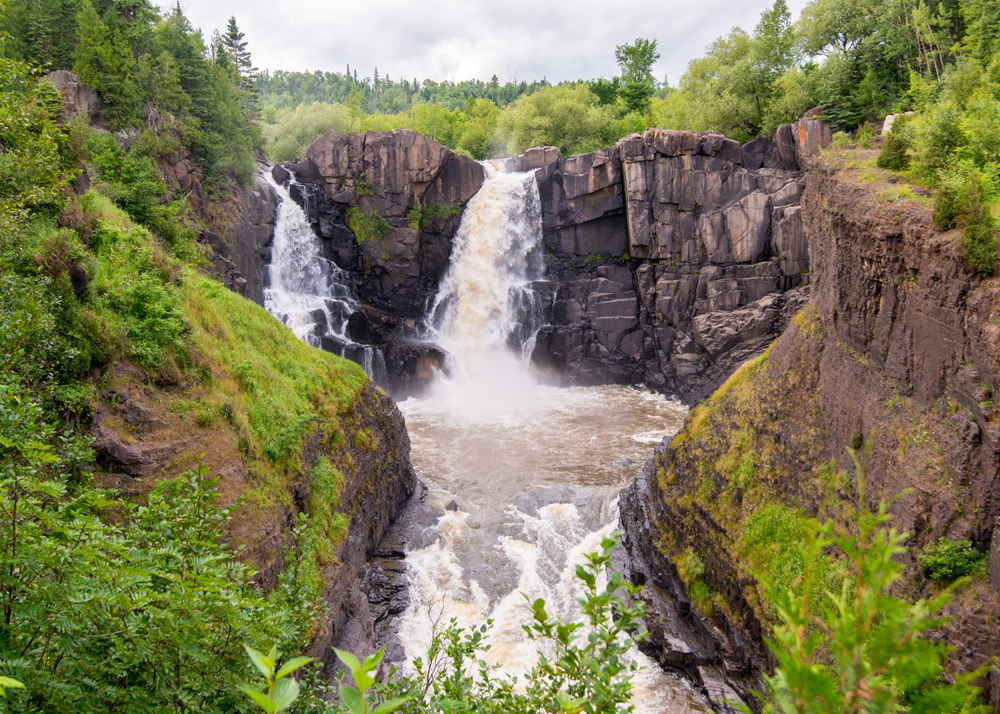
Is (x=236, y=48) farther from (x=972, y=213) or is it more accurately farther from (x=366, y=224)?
(x=972, y=213)

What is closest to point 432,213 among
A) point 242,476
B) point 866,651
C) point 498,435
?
point 498,435

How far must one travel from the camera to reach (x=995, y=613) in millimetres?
8258

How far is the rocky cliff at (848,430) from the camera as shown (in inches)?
366

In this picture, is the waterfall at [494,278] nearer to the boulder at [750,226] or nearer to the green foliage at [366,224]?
the green foliage at [366,224]

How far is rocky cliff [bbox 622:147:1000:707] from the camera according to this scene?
9297mm

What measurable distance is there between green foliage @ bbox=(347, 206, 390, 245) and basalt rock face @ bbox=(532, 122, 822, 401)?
1091 cm

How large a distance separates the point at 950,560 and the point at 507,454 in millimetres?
18532

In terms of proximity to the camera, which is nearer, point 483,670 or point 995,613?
point 483,670

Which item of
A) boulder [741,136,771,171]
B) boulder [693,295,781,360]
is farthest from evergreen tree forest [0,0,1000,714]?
boulder [693,295,781,360]

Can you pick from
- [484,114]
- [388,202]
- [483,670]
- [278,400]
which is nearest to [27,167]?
[278,400]

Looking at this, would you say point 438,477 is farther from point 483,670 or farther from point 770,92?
point 770,92

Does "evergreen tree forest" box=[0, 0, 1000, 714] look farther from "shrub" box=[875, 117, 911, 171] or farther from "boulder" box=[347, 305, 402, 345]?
"boulder" box=[347, 305, 402, 345]

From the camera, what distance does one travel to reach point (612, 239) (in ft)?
122

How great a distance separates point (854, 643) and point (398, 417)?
822 inches
